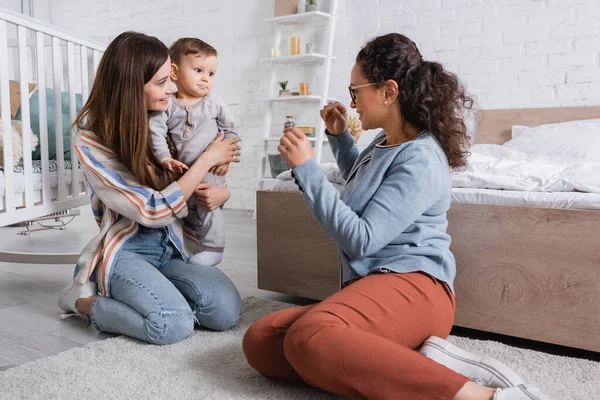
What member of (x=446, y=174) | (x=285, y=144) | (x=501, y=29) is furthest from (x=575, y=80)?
(x=285, y=144)

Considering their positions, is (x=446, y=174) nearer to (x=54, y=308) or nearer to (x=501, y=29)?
(x=54, y=308)

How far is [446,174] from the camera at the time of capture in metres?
1.23

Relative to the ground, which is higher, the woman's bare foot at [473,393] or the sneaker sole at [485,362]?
the woman's bare foot at [473,393]

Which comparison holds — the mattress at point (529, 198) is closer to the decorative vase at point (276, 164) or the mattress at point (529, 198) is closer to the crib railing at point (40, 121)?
the crib railing at point (40, 121)

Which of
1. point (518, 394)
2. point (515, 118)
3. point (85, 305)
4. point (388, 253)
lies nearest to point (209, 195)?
point (85, 305)

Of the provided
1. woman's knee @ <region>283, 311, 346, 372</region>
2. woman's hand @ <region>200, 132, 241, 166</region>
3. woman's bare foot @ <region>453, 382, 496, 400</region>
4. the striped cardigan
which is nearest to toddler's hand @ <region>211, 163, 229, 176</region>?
woman's hand @ <region>200, 132, 241, 166</region>

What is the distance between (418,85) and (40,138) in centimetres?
138

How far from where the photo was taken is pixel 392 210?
1134 millimetres

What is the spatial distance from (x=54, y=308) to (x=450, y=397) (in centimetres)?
138

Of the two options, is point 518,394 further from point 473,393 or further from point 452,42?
point 452,42

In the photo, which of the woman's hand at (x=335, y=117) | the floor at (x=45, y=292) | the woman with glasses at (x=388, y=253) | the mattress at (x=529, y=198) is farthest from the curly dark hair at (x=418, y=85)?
the floor at (x=45, y=292)

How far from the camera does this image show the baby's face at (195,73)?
5.43 feet

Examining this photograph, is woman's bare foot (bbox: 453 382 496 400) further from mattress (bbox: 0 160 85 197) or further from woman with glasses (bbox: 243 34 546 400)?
mattress (bbox: 0 160 85 197)

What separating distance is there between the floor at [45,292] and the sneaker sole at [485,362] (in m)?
0.83
